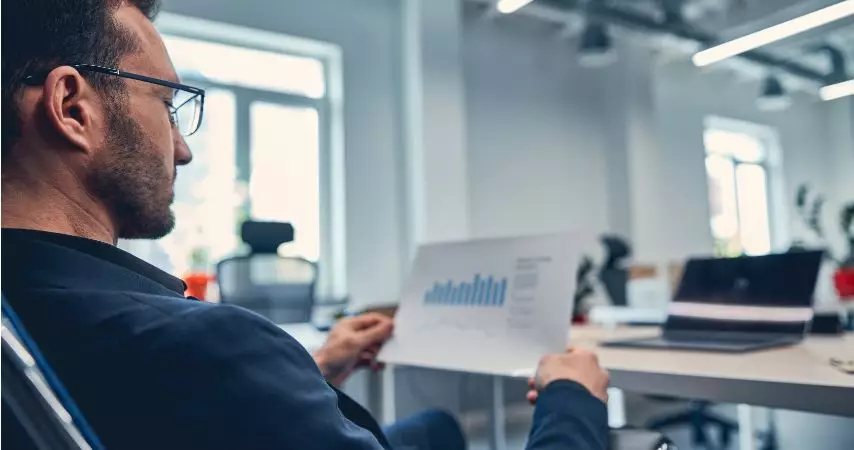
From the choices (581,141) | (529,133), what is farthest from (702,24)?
(529,133)

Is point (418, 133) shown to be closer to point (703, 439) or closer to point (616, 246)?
point (616, 246)

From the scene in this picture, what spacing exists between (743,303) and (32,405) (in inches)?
56.6

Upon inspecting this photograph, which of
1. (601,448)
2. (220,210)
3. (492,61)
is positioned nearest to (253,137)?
(220,210)

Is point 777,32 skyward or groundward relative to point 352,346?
skyward

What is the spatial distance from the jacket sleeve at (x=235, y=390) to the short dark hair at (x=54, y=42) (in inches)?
11.5

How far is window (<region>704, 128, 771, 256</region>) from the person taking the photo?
25.3 feet

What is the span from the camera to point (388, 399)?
167 cm

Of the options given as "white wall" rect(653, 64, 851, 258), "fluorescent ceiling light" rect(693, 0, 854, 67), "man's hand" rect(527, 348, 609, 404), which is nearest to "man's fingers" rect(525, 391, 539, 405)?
"man's hand" rect(527, 348, 609, 404)

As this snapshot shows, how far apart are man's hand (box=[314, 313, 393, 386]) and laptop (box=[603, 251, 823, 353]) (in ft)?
1.63

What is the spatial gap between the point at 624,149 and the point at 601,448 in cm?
596

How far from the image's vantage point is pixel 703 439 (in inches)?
144

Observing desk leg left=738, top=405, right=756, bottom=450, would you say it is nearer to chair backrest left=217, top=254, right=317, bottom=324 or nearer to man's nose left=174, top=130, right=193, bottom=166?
man's nose left=174, top=130, right=193, bottom=166

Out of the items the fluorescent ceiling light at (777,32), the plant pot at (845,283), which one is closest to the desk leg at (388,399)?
the fluorescent ceiling light at (777,32)

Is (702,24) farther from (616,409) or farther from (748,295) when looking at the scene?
(748,295)
